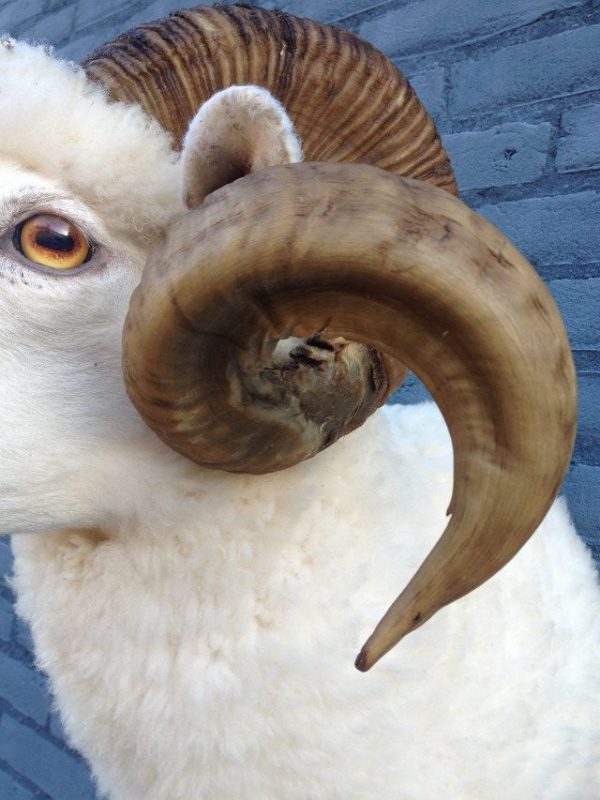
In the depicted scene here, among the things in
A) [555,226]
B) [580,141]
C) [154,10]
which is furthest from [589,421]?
[154,10]

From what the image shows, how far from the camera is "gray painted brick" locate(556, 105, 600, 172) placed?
1.18 metres

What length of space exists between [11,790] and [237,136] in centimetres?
249

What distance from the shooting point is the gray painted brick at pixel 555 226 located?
47.4 inches

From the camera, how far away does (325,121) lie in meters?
0.69

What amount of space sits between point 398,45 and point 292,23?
33.2 inches

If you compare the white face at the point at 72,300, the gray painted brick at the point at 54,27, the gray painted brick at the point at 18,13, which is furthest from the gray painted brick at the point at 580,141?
the gray painted brick at the point at 18,13

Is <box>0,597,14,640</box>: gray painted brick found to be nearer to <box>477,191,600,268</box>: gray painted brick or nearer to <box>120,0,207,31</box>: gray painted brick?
<box>120,0,207,31</box>: gray painted brick

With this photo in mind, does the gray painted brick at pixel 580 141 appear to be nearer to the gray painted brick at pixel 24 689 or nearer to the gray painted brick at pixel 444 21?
the gray painted brick at pixel 444 21

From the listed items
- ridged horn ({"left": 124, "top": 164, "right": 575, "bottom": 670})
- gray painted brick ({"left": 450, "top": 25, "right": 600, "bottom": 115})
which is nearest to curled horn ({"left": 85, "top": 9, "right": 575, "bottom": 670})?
ridged horn ({"left": 124, "top": 164, "right": 575, "bottom": 670})

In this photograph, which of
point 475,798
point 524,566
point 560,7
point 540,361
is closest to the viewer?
point 540,361

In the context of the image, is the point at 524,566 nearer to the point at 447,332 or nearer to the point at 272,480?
the point at 272,480

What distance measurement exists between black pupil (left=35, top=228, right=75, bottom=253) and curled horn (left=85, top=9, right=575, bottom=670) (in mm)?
156

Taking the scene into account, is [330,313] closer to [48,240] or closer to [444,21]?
[48,240]

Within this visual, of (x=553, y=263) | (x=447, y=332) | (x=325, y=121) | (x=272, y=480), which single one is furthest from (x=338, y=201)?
(x=553, y=263)
